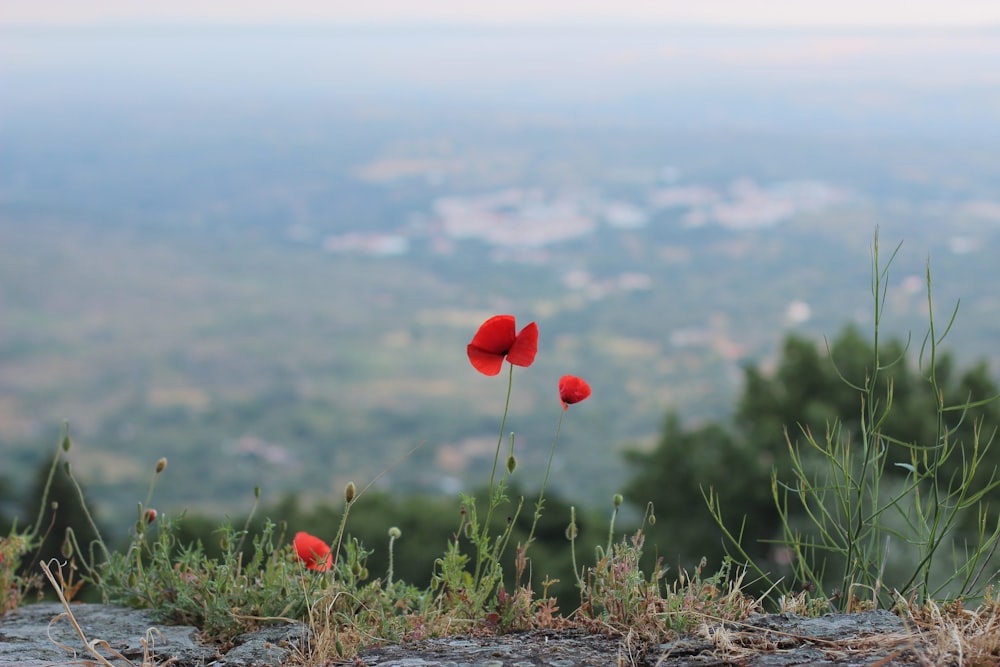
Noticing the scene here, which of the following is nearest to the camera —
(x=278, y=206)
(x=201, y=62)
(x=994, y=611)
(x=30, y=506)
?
(x=994, y=611)

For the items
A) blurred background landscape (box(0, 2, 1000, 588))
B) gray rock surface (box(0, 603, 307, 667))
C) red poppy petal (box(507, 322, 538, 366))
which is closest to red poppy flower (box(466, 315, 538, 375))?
red poppy petal (box(507, 322, 538, 366))

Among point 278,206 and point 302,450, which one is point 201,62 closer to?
point 278,206

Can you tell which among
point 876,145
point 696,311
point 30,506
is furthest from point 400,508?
point 876,145

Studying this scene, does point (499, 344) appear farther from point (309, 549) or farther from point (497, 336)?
point (309, 549)

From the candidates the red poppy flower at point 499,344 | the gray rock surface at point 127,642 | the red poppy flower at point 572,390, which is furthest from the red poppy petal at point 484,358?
the gray rock surface at point 127,642

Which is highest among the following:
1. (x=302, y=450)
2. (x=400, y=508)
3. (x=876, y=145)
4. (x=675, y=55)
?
(x=675, y=55)
